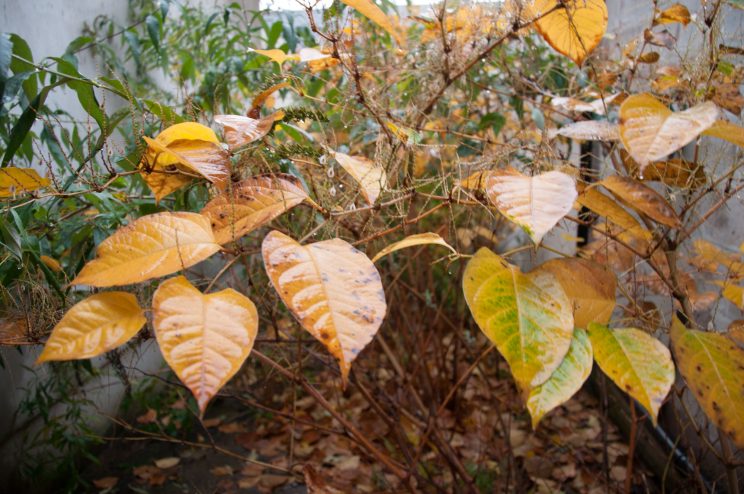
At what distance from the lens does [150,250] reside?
57cm

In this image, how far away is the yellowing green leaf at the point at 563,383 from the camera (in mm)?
524

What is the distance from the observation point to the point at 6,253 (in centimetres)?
84

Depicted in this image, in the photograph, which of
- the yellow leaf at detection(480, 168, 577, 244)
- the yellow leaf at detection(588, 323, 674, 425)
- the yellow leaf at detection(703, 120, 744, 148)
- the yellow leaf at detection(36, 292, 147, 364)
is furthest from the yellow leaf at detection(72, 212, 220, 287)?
the yellow leaf at detection(703, 120, 744, 148)

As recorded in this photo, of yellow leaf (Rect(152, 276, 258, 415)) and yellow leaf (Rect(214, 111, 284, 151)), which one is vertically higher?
yellow leaf (Rect(214, 111, 284, 151))

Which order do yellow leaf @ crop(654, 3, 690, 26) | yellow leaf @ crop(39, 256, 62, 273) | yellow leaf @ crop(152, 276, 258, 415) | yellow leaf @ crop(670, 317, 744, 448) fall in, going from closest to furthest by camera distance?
yellow leaf @ crop(152, 276, 258, 415) < yellow leaf @ crop(670, 317, 744, 448) < yellow leaf @ crop(39, 256, 62, 273) < yellow leaf @ crop(654, 3, 690, 26)

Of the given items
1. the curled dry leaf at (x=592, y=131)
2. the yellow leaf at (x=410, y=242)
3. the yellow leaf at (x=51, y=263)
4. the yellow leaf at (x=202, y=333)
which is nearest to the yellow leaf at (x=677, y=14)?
the curled dry leaf at (x=592, y=131)

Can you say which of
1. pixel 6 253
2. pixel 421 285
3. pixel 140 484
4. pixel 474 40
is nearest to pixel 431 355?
pixel 421 285

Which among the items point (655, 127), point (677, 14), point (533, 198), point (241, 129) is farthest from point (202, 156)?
point (677, 14)

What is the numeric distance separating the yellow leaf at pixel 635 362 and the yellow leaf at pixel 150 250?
41cm

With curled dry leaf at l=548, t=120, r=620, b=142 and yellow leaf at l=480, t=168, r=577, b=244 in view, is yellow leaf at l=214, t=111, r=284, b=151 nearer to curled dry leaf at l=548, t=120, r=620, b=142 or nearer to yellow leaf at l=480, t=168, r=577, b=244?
yellow leaf at l=480, t=168, r=577, b=244

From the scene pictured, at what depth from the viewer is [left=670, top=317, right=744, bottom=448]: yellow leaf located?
0.59 meters

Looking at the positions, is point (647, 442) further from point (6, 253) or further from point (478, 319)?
point (6, 253)

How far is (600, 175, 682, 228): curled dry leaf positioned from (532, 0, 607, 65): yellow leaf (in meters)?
0.24

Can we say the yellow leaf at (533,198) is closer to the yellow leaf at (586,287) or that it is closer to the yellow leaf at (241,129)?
the yellow leaf at (586,287)
